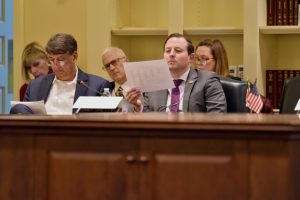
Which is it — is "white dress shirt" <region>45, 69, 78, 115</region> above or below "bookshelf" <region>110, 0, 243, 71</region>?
below

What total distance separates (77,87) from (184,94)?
2.26 ft

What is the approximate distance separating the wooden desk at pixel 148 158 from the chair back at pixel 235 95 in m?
1.42

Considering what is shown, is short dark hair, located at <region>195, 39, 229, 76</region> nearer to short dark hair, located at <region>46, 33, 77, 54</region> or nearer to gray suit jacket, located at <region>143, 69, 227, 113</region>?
gray suit jacket, located at <region>143, 69, 227, 113</region>

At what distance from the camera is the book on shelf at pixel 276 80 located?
19.2ft

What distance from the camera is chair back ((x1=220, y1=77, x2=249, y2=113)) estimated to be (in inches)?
166

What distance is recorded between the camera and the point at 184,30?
5.99m

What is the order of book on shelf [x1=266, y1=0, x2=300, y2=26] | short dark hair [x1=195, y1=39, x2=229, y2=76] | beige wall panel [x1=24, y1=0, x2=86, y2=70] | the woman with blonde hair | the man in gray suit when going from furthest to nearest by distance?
1. beige wall panel [x1=24, y1=0, x2=86, y2=70]
2. the woman with blonde hair
3. book on shelf [x1=266, y1=0, x2=300, y2=26]
4. short dark hair [x1=195, y1=39, x2=229, y2=76]
5. the man in gray suit

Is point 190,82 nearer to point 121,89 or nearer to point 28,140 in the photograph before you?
point 121,89

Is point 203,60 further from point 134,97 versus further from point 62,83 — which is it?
point 134,97

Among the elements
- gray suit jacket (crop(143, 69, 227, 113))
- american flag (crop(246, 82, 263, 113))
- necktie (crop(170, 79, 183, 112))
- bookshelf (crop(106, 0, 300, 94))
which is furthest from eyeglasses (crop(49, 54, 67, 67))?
bookshelf (crop(106, 0, 300, 94))

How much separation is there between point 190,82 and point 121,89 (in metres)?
0.43

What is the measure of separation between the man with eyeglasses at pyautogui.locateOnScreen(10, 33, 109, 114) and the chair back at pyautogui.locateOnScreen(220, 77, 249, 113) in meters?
0.72

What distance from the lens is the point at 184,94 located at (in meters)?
4.24

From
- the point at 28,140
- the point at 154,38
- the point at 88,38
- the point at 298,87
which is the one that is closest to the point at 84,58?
the point at 88,38
